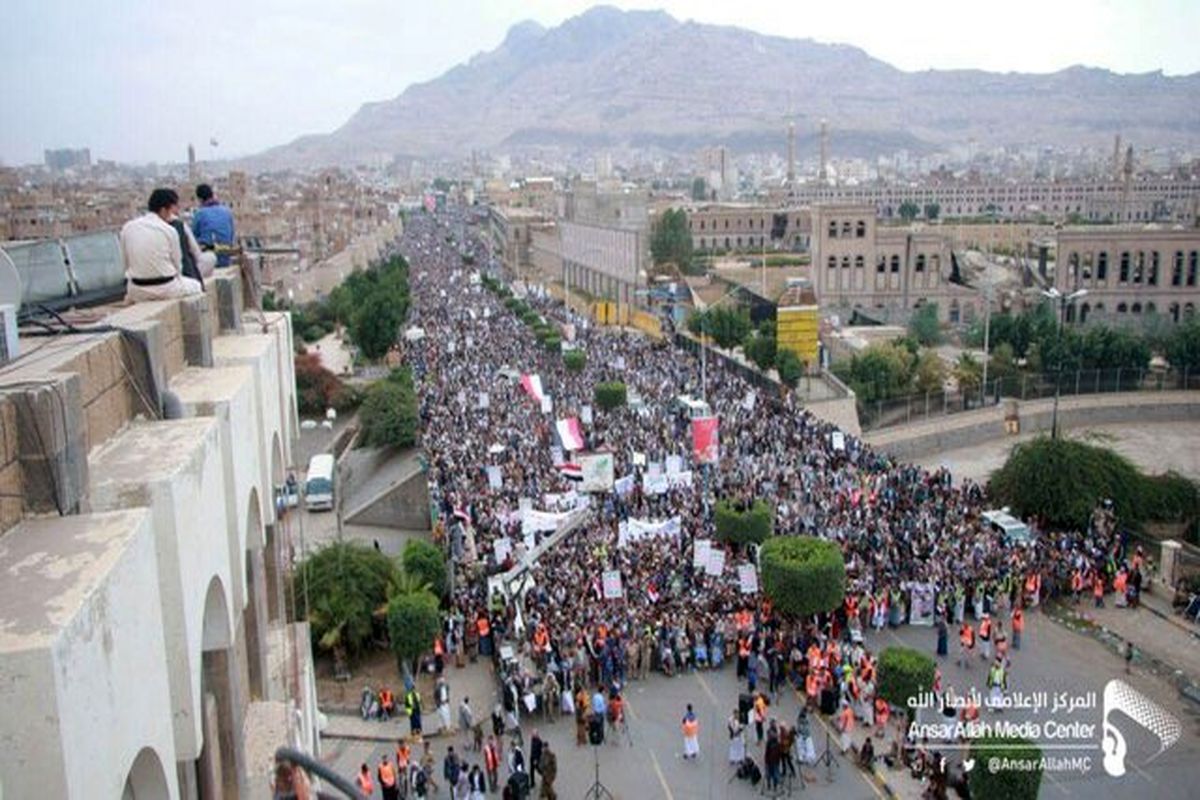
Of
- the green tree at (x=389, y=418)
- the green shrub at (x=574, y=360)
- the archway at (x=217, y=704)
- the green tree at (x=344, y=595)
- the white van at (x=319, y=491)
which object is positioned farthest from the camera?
the green shrub at (x=574, y=360)

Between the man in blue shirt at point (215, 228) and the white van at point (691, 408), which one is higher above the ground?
the man in blue shirt at point (215, 228)

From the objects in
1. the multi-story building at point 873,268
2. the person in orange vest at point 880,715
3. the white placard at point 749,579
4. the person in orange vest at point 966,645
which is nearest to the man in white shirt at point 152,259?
the person in orange vest at point 880,715

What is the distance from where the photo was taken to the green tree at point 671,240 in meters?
63.2

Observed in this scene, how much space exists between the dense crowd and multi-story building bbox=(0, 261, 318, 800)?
841 cm

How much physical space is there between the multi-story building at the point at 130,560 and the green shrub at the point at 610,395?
20.3 metres

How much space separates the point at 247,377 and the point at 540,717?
9.00 meters

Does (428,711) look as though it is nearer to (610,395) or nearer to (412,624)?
(412,624)

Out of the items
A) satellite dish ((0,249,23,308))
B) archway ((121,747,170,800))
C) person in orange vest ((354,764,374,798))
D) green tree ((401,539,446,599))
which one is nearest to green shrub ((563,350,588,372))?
green tree ((401,539,446,599))

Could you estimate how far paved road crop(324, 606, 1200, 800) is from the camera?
10.9 metres

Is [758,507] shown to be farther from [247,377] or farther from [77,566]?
[77,566]

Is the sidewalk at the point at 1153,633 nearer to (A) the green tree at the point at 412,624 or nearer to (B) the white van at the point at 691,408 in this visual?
(A) the green tree at the point at 412,624

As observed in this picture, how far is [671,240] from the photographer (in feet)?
209

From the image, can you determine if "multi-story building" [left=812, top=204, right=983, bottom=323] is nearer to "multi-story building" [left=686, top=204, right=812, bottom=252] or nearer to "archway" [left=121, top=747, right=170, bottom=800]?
"multi-story building" [left=686, top=204, right=812, bottom=252]

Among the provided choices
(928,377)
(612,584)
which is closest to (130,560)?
(612,584)
